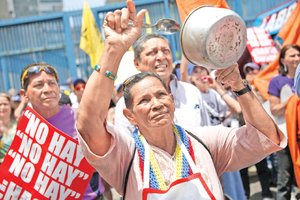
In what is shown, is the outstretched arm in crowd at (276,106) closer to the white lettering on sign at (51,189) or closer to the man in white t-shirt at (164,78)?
the man in white t-shirt at (164,78)

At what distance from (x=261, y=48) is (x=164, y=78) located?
4.28m

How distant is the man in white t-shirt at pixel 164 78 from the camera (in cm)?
287

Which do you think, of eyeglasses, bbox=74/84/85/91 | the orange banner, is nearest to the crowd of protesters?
the orange banner

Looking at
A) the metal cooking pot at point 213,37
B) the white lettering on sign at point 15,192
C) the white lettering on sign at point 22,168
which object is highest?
the metal cooking pot at point 213,37

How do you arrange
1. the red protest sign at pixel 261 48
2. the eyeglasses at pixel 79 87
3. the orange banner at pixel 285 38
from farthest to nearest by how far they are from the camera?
the red protest sign at pixel 261 48 < the eyeglasses at pixel 79 87 < the orange banner at pixel 285 38

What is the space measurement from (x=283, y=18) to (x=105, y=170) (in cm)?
683

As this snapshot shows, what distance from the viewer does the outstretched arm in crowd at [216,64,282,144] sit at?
199cm

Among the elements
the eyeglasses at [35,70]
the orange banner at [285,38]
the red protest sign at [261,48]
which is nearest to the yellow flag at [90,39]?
the red protest sign at [261,48]

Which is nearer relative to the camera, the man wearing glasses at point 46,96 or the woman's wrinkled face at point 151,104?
the woman's wrinkled face at point 151,104

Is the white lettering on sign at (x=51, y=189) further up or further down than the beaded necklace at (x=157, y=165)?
further down

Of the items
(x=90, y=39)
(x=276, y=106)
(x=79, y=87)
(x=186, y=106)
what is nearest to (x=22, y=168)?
(x=186, y=106)

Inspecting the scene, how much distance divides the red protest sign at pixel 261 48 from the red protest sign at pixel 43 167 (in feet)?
15.0

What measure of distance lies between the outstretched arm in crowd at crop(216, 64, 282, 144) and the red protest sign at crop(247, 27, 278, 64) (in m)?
4.84

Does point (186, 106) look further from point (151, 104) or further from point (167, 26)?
point (151, 104)
